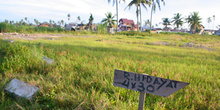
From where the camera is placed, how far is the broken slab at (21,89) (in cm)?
255

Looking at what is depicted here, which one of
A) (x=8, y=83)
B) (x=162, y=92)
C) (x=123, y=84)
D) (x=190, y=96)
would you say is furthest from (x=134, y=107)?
(x=8, y=83)

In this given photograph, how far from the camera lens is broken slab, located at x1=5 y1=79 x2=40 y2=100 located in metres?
2.55

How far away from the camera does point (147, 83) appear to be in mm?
1657

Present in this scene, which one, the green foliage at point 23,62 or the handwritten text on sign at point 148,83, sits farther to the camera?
the green foliage at point 23,62

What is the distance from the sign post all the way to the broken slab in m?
1.63

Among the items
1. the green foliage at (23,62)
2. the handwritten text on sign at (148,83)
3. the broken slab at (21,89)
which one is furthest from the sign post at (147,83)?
the green foliage at (23,62)

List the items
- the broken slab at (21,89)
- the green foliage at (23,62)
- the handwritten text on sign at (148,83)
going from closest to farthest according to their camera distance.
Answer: the handwritten text on sign at (148,83)
the broken slab at (21,89)
the green foliage at (23,62)

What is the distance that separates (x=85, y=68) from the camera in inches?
149

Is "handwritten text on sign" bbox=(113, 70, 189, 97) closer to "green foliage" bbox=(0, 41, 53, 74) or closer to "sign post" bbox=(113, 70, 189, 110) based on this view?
"sign post" bbox=(113, 70, 189, 110)

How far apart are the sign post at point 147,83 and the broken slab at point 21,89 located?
5.35 feet

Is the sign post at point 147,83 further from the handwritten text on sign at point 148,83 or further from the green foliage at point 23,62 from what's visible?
the green foliage at point 23,62

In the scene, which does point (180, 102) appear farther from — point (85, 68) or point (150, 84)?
point (85, 68)

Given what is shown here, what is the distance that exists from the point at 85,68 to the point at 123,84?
2122mm

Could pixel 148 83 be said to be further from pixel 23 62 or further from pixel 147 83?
pixel 23 62
